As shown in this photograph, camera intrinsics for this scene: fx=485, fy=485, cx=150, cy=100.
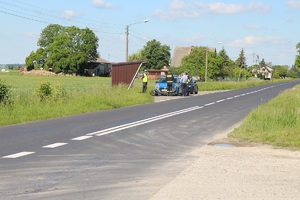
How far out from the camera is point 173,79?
3938cm

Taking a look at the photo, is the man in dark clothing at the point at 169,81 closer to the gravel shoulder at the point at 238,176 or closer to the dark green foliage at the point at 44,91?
the dark green foliage at the point at 44,91

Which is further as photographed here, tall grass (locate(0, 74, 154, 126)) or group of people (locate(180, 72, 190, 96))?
group of people (locate(180, 72, 190, 96))

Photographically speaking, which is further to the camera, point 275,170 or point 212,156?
point 212,156

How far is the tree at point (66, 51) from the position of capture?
369ft

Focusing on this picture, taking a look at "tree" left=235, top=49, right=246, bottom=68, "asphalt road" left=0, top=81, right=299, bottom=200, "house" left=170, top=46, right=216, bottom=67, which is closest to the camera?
"asphalt road" left=0, top=81, right=299, bottom=200

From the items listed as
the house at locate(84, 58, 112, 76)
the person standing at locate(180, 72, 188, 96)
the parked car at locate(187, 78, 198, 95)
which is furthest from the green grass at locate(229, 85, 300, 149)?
the house at locate(84, 58, 112, 76)

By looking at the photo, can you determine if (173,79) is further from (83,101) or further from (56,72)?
(56,72)

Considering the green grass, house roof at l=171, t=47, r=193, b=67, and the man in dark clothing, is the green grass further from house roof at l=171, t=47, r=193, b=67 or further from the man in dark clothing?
house roof at l=171, t=47, r=193, b=67

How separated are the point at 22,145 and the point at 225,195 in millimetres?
6114

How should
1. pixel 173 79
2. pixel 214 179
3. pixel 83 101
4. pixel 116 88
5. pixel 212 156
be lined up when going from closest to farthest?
pixel 214 179, pixel 212 156, pixel 83 101, pixel 116 88, pixel 173 79

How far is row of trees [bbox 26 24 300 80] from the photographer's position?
10012cm

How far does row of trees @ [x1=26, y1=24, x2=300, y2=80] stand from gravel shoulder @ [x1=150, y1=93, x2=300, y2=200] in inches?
3470

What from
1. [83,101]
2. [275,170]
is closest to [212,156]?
[275,170]

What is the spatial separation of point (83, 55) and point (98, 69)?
71.3 ft
